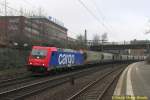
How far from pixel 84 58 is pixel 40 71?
20118 millimetres

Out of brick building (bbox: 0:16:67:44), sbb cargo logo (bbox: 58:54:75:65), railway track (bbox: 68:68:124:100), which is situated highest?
brick building (bbox: 0:16:67:44)

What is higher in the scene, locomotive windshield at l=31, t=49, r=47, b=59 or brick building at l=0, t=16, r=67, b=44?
brick building at l=0, t=16, r=67, b=44

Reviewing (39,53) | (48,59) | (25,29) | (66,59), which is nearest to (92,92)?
(48,59)

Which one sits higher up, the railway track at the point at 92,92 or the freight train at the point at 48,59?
the freight train at the point at 48,59

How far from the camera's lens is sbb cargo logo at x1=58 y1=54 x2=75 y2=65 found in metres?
36.1

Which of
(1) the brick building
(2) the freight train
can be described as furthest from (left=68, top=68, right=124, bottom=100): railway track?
(1) the brick building

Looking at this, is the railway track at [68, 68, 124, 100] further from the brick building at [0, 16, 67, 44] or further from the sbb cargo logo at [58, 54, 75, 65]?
the brick building at [0, 16, 67, 44]

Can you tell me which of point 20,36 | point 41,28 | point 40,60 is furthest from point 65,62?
point 41,28

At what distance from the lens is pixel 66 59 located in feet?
127

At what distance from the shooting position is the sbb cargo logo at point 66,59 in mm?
36066

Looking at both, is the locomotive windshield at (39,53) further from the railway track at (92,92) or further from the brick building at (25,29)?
the brick building at (25,29)

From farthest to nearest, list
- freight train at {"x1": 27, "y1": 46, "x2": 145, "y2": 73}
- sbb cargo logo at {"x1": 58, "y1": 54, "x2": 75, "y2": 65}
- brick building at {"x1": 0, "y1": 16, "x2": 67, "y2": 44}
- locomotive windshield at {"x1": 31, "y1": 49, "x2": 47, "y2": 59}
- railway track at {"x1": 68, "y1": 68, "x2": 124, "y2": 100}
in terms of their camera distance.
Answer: brick building at {"x1": 0, "y1": 16, "x2": 67, "y2": 44}, sbb cargo logo at {"x1": 58, "y1": 54, "x2": 75, "y2": 65}, locomotive windshield at {"x1": 31, "y1": 49, "x2": 47, "y2": 59}, freight train at {"x1": 27, "y1": 46, "x2": 145, "y2": 73}, railway track at {"x1": 68, "y1": 68, "x2": 124, "y2": 100}

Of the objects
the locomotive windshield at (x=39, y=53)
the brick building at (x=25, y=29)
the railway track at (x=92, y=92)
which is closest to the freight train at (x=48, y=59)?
the locomotive windshield at (x=39, y=53)

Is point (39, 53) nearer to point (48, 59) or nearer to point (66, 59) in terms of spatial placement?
point (48, 59)
